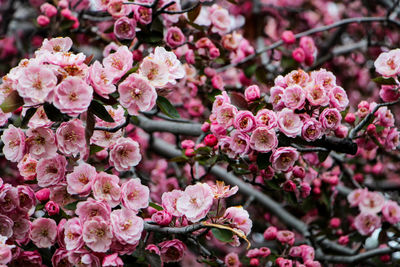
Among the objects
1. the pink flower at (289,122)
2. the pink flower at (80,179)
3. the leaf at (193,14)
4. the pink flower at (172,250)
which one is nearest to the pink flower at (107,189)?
the pink flower at (80,179)

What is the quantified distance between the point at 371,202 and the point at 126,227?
5.39 ft

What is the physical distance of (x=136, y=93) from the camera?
1446 millimetres

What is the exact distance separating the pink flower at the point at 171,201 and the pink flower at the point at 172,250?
133 mm

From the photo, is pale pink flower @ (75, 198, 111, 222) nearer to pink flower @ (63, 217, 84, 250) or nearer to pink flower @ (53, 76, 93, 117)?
pink flower @ (63, 217, 84, 250)

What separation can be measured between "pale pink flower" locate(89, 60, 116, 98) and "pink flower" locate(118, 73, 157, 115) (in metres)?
0.05

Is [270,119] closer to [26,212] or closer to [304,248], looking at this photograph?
[304,248]

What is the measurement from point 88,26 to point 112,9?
0.67 metres

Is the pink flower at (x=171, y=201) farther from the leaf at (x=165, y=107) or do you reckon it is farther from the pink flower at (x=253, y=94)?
the pink flower at (x=253, y=94)

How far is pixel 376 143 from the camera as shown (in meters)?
1.97

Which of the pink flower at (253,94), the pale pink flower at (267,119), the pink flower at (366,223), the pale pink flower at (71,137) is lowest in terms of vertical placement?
the pink flower at (366,223)

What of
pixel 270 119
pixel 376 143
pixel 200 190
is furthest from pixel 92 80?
pixel 376 143

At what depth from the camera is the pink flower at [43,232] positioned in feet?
5.02

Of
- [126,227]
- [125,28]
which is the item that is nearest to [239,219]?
[126,227]

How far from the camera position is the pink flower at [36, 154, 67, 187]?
1.54m
